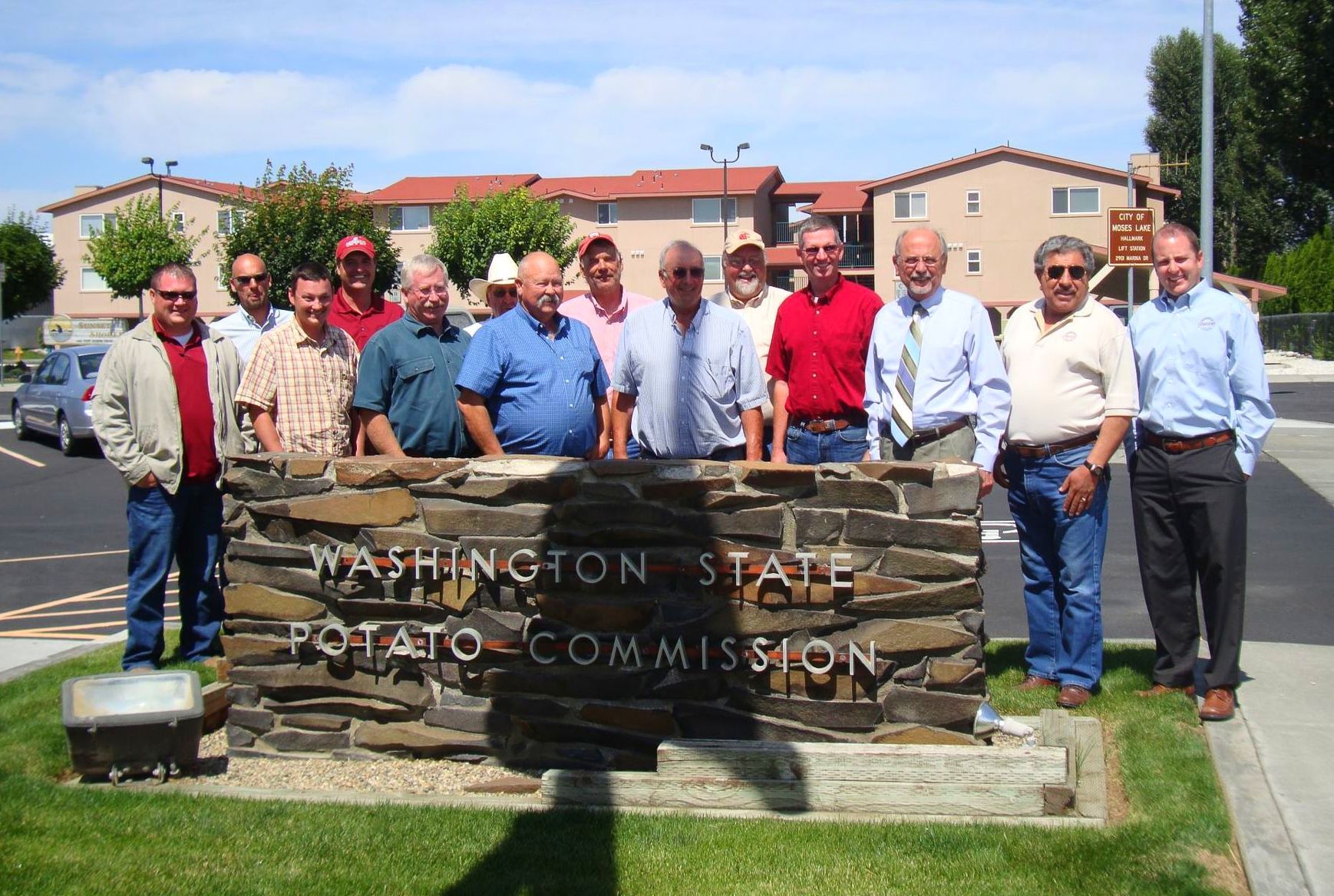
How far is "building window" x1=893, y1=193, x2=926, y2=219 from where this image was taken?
51.0 meters

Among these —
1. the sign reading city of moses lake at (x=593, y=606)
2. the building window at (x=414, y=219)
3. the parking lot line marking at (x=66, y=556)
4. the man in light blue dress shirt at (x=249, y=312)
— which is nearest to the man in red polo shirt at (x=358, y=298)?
the man in light blue dress shirt at (x=249, y=312)

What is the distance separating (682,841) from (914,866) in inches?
31.3

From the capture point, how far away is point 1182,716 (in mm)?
5449

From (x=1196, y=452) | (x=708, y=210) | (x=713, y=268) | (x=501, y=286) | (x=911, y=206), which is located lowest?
(x=1196, y=452)

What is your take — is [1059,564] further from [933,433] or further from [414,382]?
[414,382]

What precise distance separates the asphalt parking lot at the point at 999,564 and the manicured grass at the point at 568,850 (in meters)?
3.16

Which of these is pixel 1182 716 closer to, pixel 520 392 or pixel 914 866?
pixel 914 866

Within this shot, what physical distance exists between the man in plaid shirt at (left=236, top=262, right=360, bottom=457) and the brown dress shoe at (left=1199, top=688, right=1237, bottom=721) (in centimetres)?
423

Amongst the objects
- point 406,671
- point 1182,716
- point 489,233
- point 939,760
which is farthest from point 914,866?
point 489,233

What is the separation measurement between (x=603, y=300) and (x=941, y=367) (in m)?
2.15

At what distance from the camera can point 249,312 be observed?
7410 mm

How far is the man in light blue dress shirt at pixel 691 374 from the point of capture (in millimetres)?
5707

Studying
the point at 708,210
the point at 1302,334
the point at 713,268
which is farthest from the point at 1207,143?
the point at 708,210

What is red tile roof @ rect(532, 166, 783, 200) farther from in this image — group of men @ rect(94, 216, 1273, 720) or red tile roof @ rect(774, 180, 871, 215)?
group of men @ rect(94, 216, 1273, 720)
